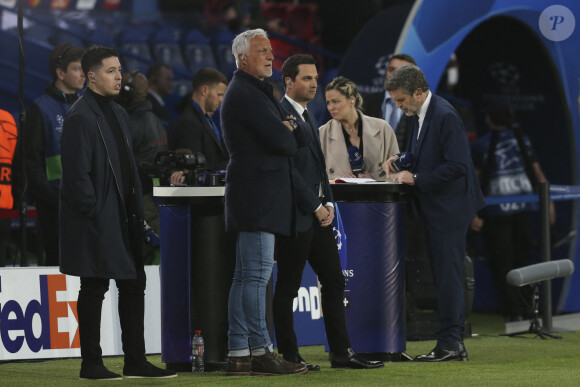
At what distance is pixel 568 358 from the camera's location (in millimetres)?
7508

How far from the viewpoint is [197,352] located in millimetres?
6824

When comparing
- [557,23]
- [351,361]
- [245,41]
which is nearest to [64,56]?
[245,41]

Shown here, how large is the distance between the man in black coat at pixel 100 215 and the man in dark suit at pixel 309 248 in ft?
2.51

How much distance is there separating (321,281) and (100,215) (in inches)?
52.4

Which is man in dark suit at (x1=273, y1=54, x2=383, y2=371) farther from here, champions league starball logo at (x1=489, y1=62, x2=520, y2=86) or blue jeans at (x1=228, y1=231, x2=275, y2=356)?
champions league starball logo at (x1=489, y1=62, x2=520, y2=86)

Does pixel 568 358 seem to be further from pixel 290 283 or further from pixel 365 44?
pixel 365 44

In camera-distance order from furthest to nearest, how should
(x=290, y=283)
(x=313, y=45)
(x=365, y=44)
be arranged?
(x=313, y=45), (x=365, y=44), (x=290, y=283)

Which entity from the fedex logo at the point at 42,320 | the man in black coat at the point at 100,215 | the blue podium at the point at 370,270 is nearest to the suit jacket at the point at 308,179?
the blue podium at the point at 370,270

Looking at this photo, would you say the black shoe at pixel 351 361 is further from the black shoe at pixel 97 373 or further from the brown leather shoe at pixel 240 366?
the black shoe at pixel 97 373

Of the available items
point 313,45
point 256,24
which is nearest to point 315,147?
point 256,24

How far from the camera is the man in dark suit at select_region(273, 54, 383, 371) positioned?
21.4 ft

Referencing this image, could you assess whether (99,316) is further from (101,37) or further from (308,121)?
(101,37)

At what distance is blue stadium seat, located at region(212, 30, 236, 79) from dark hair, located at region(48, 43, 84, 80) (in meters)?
9.55

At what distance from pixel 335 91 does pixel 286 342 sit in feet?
6.61
